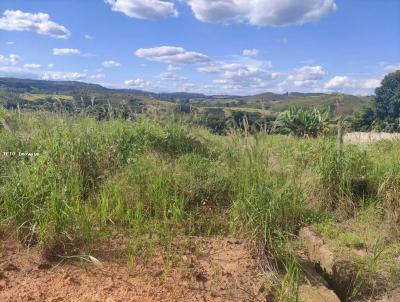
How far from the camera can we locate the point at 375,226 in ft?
14.5

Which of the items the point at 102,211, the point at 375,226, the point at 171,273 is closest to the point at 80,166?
the point at 102,211

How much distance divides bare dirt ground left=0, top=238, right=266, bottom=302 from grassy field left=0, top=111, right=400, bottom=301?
121 millimetres

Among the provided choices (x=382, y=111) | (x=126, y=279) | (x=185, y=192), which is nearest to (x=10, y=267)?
(x=126, y=279)

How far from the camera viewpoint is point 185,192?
4410mm

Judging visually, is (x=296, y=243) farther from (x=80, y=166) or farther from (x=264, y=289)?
(x=80, y=166)

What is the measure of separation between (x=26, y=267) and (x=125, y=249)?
0.73m

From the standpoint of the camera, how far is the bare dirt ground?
270 cm

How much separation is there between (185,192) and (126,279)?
5.32ft

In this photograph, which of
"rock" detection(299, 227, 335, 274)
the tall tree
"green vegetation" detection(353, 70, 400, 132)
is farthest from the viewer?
the tall tree

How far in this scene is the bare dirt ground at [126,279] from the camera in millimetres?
2699

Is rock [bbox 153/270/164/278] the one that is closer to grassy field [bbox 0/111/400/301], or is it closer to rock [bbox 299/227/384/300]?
grassy field [bbox 0/111/400/301]


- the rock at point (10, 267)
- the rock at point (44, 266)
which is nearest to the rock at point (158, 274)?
the rock at point (44, 266)

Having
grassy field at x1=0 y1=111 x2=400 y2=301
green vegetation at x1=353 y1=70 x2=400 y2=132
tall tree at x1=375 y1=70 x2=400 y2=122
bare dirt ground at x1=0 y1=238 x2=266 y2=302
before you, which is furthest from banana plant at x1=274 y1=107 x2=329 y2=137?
bare dirt ground at x1=0 y1=238 x2=266 y2=302

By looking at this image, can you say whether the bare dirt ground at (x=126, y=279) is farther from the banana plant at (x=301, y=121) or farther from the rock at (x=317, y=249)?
the banana plant at (x=301, y=121)
